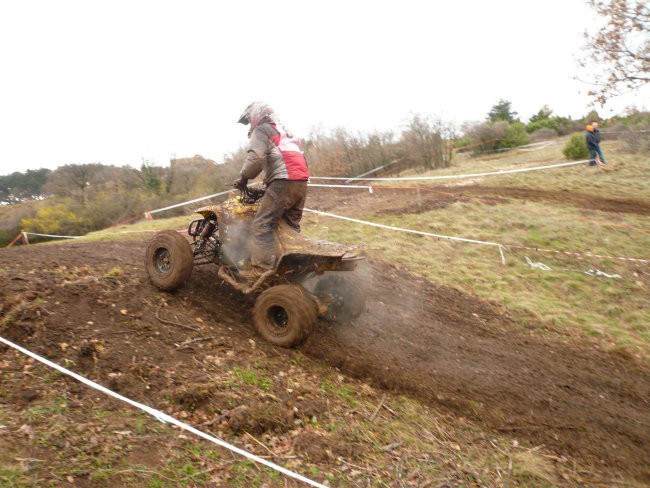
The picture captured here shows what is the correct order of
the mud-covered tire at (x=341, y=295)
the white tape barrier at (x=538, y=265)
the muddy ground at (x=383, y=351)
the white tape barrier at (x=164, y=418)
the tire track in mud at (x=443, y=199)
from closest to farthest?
the white tape barrier at (x=164, y=418), the muddy ground at (x=383, y=351), the mud-covered tire at (x=341, y=295), the white tape barrier at (x=538, y=265), the tire track in mud at (x=443, y=199)

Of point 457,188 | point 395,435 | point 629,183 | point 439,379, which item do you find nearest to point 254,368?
point 395,435

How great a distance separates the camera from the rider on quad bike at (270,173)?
553 centimetres

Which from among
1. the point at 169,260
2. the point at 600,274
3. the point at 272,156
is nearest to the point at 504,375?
the point at 272,156

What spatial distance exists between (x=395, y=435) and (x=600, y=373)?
11.4 feet

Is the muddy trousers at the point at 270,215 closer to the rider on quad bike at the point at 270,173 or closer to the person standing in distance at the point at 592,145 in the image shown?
the rider on quad bike at the point at 270,173

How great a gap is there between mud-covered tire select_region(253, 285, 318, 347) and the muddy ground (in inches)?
7.0

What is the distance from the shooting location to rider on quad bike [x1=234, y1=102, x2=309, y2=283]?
553cm

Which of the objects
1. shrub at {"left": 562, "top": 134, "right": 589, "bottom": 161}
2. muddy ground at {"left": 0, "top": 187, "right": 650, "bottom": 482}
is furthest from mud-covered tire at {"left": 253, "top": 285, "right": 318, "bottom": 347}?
shrub at {"left": 562, "top": 134, "right": 589, "bottom": 161}

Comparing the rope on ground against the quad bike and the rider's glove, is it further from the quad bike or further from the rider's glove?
the rider's glove

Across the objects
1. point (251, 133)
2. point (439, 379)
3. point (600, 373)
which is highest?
point (251, 133)

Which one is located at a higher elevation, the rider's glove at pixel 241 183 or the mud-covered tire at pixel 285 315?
the rider's glove at pixel 241 183

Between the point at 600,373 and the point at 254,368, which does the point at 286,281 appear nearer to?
the point at 254,368

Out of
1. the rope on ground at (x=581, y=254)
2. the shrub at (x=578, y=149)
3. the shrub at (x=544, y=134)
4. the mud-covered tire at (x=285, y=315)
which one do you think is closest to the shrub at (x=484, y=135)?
the shrub at (x=544, y=134)

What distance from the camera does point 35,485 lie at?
2.88 metres
